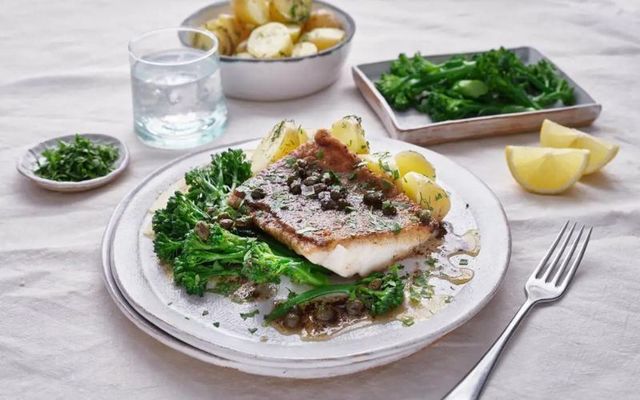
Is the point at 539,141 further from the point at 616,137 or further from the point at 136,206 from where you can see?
the point at 136,206

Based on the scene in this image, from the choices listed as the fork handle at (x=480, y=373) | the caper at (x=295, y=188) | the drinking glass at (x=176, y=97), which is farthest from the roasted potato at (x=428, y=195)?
the drinking glass at (x=176, y=97)

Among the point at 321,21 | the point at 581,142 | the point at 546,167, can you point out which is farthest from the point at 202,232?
the point at 321,21

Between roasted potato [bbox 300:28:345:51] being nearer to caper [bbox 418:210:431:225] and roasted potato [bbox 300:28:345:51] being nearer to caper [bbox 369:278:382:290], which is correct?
caper [bbox 418:210:431:225]

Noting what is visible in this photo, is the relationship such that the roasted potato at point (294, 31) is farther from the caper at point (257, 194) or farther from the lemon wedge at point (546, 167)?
the caper at point (257, 194)

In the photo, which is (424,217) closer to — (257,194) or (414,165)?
(414,165)

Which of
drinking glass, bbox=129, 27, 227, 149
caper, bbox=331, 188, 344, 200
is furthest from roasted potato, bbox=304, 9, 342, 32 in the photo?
caper, bbox=331, 188, 344, 200

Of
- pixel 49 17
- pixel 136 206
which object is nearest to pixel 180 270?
pixel 136 206

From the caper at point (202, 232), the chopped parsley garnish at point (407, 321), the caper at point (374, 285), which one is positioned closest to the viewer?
the chopped parsley garnish at point (407, 321)
